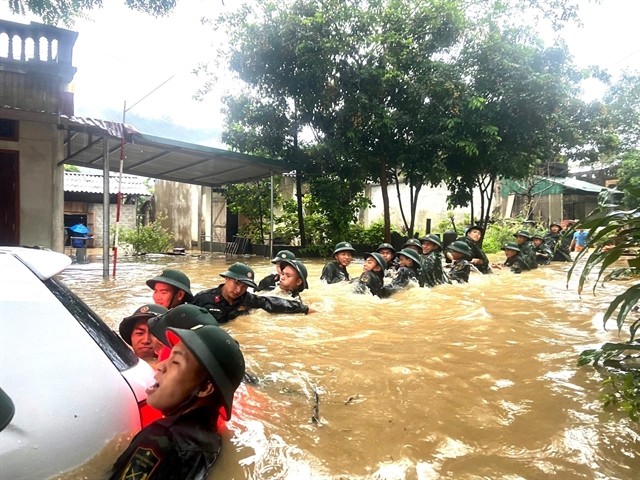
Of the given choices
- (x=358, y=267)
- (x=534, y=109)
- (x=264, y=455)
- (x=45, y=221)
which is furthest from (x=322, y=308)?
(x=534, y=109)

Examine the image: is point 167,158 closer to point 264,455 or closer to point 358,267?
point 358,267

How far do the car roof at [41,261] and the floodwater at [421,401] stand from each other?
2.09 feet

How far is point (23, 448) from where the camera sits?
3.84 feet

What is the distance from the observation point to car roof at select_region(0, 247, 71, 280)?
1.54 meters

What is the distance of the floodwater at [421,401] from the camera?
83.4 inches

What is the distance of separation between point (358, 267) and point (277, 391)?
9.74m

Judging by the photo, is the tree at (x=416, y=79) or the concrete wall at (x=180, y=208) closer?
the tree at (x=416, y=79)

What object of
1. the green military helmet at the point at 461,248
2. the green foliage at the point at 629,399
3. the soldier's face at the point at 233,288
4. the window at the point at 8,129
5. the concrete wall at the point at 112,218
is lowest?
the green foliage at the point at 629,399

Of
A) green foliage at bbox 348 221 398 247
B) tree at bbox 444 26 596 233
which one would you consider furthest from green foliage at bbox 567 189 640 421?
green foliage at bbox 348 221 398 247

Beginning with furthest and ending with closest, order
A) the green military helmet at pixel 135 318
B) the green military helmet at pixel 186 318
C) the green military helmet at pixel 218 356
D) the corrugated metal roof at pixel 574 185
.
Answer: the corrugated metal roof at pixel 574 185 → the green military helmet at pixel 135 318 → the green military helmet at pixel 186 318 → the green military helmet at pixel 218 356

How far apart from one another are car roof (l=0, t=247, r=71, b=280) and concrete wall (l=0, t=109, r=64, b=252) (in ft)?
24.9

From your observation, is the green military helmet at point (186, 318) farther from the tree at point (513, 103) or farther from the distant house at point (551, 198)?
the distant house at point (551, 198)

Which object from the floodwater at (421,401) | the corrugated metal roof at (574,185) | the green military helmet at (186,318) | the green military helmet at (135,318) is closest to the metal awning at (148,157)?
the floodwater at (421,401)

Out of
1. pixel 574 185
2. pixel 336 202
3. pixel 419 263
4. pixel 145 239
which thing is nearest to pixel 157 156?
pixel 145 239
